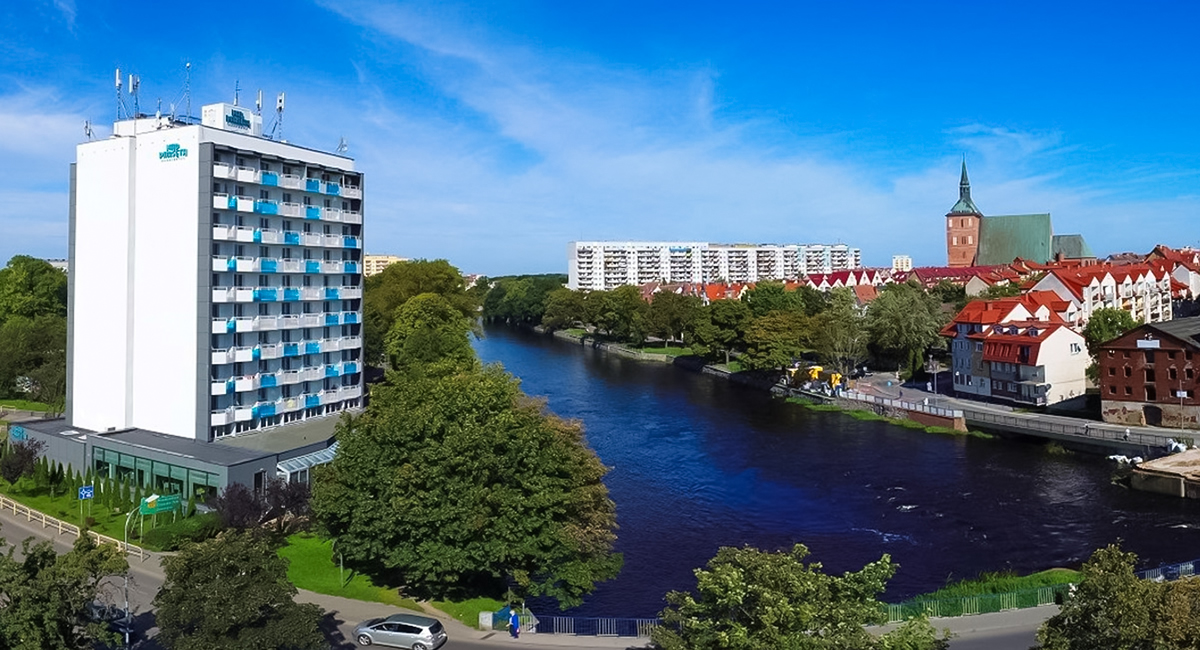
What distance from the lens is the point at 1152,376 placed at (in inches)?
1679

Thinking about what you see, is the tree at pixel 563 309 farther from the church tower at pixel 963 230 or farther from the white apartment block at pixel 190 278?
the white apartment block at pixel 190 278

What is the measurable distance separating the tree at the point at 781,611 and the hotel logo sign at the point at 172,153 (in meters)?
28.1

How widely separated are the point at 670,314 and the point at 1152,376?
49365 mm

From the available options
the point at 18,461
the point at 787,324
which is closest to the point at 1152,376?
the point at 787,324

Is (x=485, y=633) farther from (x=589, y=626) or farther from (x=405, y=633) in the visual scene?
(x=589, y=626)

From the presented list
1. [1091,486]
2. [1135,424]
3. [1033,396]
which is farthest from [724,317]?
[1091,486]

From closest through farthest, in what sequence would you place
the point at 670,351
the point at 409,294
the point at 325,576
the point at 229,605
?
1. the point at 229,605
2. the point at 325,576
3. the point at 409,294
4. the point at 670,351

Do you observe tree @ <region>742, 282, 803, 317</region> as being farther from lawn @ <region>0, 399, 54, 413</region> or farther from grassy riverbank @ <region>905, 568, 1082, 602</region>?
lawn @ <region>0, 399, 54, 413</region>

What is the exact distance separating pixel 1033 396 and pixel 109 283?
152ft

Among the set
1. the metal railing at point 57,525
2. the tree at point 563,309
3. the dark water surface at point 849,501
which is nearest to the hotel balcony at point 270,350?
the metal railing at point 57,525

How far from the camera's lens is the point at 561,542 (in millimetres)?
21516

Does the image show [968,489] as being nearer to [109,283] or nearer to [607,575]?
[607,575]

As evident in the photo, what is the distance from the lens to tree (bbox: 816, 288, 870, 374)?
61469mm

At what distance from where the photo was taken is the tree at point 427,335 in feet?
137
